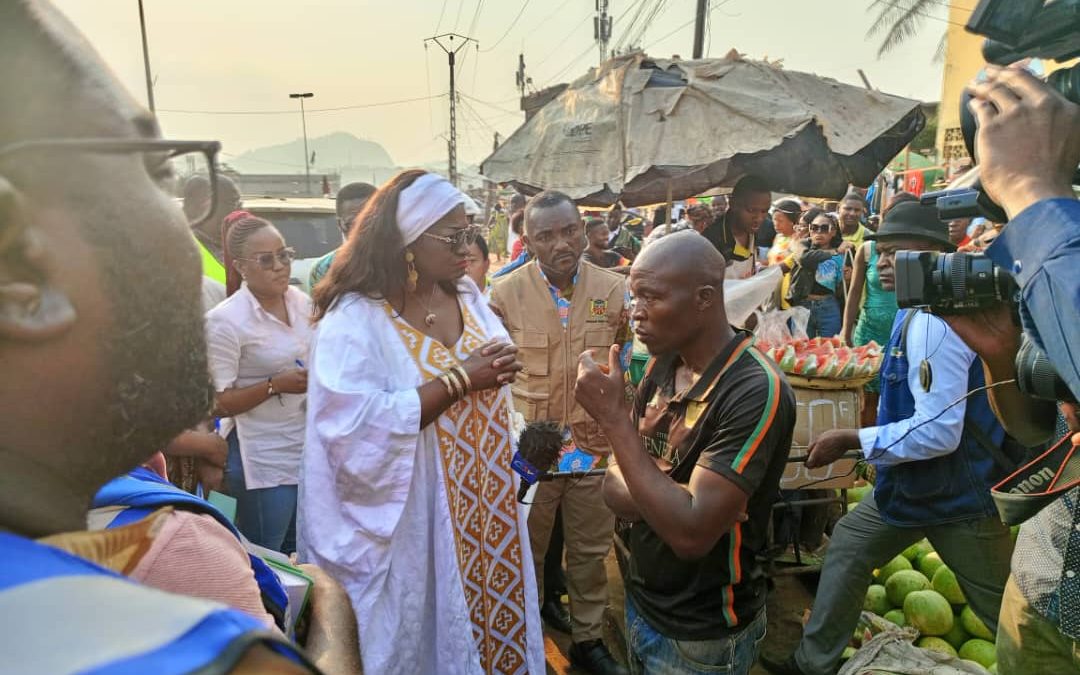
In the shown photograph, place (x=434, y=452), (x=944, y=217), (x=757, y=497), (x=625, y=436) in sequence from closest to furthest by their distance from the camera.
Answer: (x=944, y=217) → (x=625, y=436) → (x=757, y=497) → (x=434, y=452)

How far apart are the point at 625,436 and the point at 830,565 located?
5.81ft

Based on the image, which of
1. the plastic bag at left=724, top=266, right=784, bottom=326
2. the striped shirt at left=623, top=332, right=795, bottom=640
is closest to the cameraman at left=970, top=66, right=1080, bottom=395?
the striped shirt at left=623, top=332, right=795, bottom=640

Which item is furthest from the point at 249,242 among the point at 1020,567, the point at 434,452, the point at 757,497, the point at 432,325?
the point at 1020,567

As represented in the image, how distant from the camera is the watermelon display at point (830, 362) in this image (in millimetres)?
3537

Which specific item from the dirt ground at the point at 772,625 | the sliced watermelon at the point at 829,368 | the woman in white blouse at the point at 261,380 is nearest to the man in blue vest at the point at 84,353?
the woman in white blouse at the point at 261,380

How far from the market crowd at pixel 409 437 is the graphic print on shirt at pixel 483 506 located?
0.01 meters

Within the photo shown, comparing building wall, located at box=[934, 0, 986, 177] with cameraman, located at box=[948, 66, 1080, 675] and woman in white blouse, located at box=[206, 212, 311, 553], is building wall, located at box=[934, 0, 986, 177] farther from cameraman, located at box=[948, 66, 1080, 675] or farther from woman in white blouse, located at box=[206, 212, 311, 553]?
cameraman, located at box=[948, 66, 1080, 675]

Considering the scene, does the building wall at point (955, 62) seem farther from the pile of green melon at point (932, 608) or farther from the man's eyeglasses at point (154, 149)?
the man's eyeglasses at point (154, 149)

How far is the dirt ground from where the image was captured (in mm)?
3789

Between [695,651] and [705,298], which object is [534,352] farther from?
[695,651]

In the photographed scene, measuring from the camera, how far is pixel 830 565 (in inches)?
125

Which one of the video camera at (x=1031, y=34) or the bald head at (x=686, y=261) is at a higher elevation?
the video camera at (x=1031, y=34)

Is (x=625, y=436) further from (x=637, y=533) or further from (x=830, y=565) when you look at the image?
(x=830, y=565)

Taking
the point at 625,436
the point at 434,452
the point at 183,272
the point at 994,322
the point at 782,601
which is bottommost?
the point at 782,601
